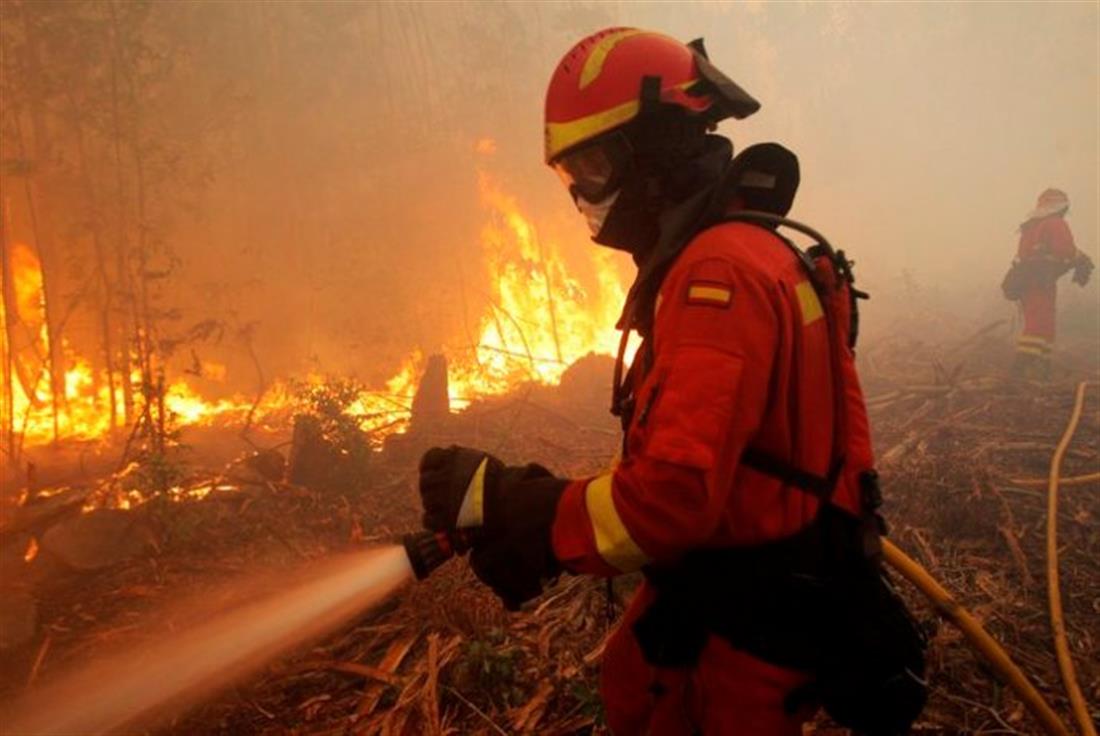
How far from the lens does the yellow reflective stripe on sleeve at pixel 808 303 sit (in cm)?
159

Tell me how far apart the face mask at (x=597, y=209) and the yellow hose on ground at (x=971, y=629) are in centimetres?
150

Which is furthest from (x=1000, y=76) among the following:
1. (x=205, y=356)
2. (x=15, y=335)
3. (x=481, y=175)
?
(x=15, y=335)

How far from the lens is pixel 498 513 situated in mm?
1611

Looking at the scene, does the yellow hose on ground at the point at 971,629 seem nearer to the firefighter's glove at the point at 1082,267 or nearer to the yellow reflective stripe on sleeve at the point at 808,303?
the yellow reflective stripe on sleeve at the point at 808,303

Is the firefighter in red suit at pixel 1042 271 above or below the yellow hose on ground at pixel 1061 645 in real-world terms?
above

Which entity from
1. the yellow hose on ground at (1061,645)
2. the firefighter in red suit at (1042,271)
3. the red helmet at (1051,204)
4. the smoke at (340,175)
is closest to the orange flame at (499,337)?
the smoke at (340,175)

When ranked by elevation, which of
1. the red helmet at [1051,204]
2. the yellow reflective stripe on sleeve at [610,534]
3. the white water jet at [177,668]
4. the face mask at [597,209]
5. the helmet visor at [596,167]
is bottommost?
the white water jet at [177,668]

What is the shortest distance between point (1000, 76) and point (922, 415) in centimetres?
6990

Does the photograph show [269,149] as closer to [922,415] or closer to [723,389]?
[922,415]

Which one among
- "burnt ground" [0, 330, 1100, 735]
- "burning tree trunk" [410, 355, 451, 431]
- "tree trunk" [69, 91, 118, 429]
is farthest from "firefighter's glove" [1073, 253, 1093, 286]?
"tree trunk" [69, 91, 118, 429]

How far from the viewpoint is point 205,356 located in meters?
20.6

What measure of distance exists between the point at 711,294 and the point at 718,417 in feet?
0.94

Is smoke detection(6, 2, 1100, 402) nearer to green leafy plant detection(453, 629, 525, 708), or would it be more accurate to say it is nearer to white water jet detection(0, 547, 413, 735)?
white water jet detection(0, 547, 413, 735)

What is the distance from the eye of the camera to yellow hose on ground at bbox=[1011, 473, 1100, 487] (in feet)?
18.4
